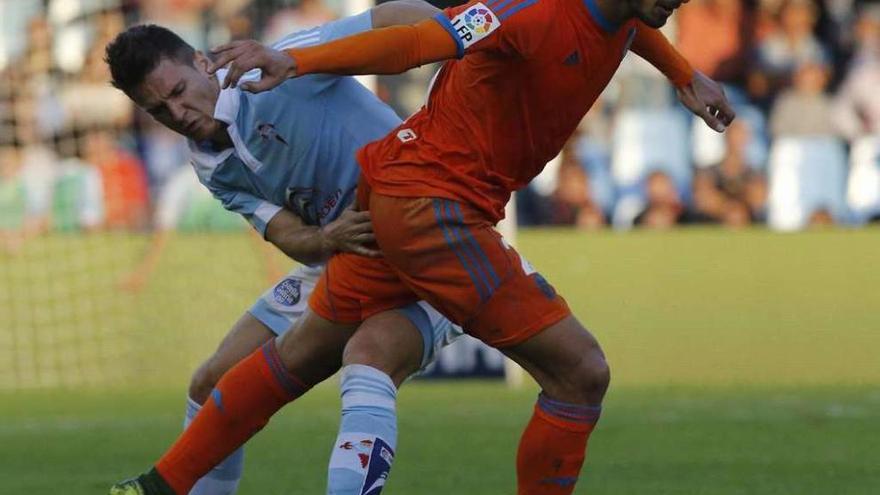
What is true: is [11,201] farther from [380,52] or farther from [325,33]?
[380,52]

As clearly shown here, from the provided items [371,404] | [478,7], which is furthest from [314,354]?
[478,7]

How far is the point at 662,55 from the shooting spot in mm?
5676

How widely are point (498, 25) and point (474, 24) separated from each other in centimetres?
7

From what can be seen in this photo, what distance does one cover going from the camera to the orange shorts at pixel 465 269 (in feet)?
16.7

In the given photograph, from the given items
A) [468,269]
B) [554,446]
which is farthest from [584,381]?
[468,269]

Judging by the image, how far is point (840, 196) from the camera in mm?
14375

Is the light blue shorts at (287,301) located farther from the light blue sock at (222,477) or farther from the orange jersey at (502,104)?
the orange jersey at (502,104)

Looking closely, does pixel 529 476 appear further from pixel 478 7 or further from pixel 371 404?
pixel 478 7

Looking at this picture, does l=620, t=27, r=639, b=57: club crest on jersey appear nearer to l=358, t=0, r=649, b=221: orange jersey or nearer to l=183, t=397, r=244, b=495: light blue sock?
l=358, t=0, r=649, b=221: orange jersey

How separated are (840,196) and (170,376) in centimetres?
557

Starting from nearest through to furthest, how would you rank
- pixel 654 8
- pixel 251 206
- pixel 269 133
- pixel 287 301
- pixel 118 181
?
pixel 654 8 < pixel 269 133 < pixel 251 206 < pixel 287 301 < pixel 118 181

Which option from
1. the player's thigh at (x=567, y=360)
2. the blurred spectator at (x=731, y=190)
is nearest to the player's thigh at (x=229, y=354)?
the player's thigh at (x=567, y=360)

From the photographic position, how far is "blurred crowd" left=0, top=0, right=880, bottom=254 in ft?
47.1

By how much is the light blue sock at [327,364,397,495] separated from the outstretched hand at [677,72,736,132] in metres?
1.36
